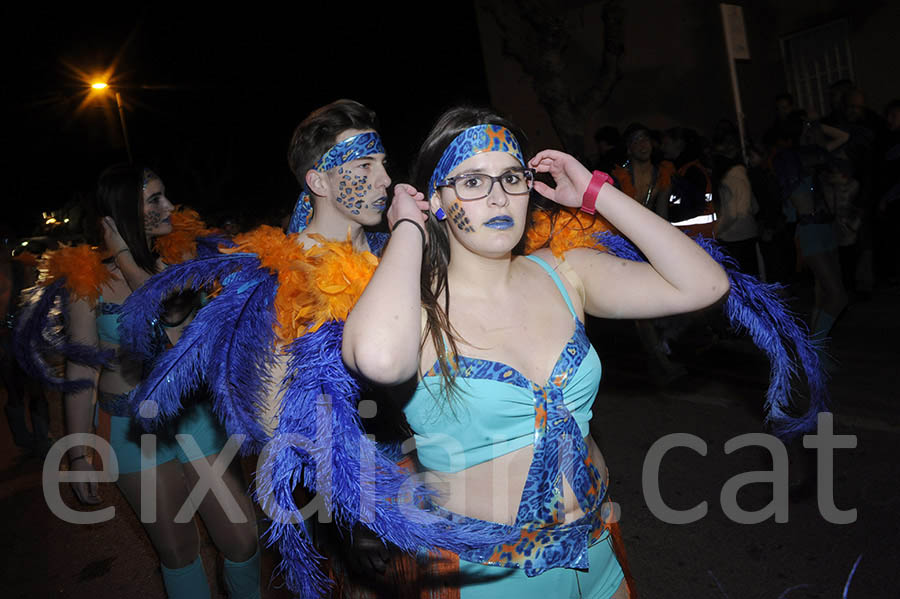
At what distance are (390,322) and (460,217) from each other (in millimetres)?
481

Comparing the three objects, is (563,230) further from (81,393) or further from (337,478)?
(81,393)

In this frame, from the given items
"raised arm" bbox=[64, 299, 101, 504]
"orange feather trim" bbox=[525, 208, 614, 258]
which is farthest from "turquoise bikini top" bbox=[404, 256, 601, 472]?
"raised arm" bbox=[64, 299, 101, 504]

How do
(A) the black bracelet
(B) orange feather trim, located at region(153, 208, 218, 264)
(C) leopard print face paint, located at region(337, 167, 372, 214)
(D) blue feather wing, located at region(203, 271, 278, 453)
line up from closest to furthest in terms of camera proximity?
(A) the black bracelet < (D) blue feather wing, located at region(203, 271, 278, 453) < (C) leopard print face paint, located at region(337, 167, 372, 214) < (B) orange feather trim, located at region(153, 208, 218, 264)

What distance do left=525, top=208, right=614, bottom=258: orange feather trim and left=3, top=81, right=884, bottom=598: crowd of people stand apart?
0.05 metres

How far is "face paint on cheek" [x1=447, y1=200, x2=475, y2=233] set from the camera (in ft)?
6.48

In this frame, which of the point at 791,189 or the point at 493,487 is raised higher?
the point at 791,189

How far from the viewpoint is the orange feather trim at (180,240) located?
380 cm

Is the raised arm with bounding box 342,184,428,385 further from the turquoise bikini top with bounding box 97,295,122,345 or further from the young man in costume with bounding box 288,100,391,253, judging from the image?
the turquoise bikini top with bounding box 97,295,122,345

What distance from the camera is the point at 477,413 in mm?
1788

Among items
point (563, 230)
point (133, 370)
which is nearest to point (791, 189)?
point (563, 230)

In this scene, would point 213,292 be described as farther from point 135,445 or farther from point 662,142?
point 662,142

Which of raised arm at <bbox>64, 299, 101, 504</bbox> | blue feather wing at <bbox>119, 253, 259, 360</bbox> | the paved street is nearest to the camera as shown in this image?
blue feather wing at <bbox>119, 253, 259, 360</bbox>

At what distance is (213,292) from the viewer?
105 inches

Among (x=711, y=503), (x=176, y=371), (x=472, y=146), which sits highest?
(x=472, y=146)
